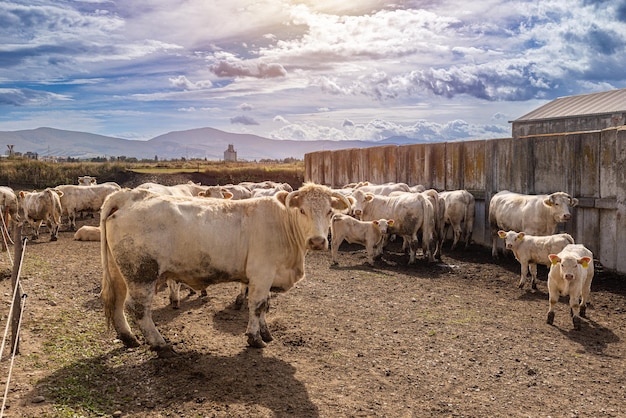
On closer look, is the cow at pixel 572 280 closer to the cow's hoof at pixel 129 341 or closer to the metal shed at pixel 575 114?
the cow's hoof at pixel 129 341

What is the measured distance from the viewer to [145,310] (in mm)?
7188

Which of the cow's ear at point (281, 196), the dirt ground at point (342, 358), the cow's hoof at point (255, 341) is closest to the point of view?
the dirt ground at point (342, 358)

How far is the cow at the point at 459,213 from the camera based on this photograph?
59.2 ft

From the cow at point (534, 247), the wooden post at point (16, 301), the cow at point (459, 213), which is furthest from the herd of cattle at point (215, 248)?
the cow at point (459, 213)

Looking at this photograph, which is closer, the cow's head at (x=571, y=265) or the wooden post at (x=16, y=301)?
the wooden post at (x=16, y=301)

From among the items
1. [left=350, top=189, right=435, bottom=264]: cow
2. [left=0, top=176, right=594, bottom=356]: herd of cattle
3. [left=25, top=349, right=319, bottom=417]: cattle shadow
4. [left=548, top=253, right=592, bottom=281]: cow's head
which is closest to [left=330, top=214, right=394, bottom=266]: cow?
[left=350, top=189, right=435, bottom=264]: cow

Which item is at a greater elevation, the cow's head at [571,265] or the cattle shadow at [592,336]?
the cow's head at [571,265]

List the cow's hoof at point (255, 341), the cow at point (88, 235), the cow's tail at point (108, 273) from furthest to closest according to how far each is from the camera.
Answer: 1. the cow at point (88, 235)
2. the cow's hoof at point (255, 341)
3. the cow's tail at point (108, 273)

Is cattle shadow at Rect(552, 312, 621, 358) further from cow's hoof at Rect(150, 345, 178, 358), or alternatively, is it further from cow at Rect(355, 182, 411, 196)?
cow at Rect(355, 182, 411, 196)

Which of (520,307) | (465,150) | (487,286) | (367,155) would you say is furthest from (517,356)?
(367,155)

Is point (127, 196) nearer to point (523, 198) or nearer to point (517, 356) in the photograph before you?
point (517, 356)

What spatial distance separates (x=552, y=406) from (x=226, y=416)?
3837mm

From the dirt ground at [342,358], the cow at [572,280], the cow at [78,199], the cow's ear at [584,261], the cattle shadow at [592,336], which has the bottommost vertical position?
the cattle shadow at [592,336]

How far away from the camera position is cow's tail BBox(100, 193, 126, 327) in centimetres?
735
